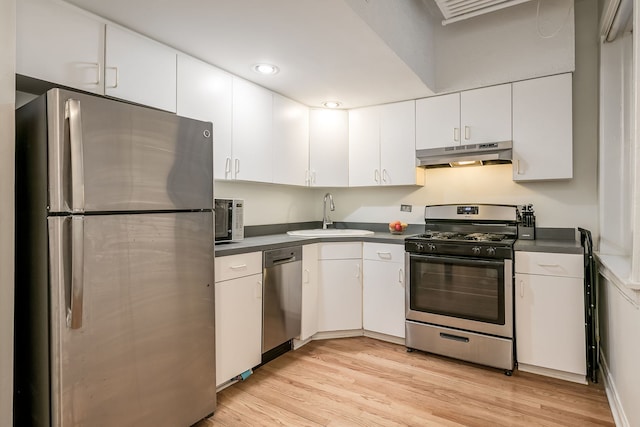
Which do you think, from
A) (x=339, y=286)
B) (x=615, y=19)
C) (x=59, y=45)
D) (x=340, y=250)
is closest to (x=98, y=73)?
(x=59, y=45)

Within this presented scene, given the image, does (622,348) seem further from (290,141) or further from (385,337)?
(290,141)

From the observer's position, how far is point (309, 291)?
288cm

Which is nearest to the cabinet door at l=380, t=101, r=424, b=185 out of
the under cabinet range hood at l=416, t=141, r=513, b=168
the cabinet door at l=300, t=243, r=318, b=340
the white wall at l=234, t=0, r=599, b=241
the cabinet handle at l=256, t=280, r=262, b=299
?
the under cabinet range hood at l=416, t=141, r=513, b=168

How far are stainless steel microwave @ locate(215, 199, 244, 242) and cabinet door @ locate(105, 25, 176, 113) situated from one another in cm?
69

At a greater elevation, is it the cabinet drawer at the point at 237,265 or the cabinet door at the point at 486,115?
the cabinet door at the point at 486,115

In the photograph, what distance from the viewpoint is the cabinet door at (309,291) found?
2.82m

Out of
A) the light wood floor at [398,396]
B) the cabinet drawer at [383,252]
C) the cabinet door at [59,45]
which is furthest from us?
the cabinet drawer at [383,252]

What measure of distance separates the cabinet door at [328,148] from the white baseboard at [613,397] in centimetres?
240

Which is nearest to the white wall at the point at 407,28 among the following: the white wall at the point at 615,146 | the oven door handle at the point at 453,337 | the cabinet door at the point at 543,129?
the cabinet door at the point at 543,129

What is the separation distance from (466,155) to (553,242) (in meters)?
0.91

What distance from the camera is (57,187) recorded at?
1.32 meters

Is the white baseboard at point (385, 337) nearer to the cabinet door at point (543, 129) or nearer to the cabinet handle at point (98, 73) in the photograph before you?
the cabinet door at point (543, 129)

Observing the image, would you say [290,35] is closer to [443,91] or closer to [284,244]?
[284,244]

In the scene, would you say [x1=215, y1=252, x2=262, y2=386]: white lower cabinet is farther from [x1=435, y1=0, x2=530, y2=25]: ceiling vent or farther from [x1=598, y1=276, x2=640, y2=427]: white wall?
[x1=435, y1=0, x2=530, y2=25]: ceiling vent
